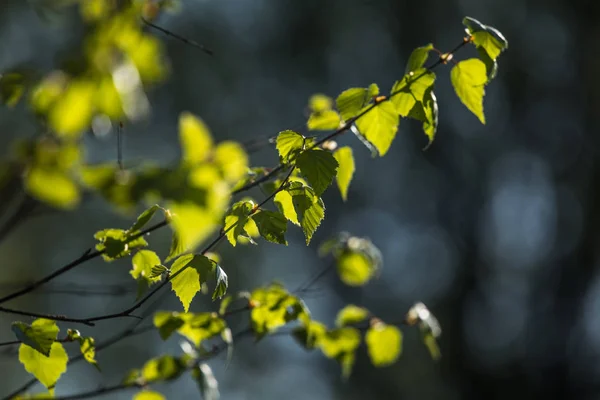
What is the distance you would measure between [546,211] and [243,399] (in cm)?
349

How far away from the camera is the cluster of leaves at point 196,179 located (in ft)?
1.61

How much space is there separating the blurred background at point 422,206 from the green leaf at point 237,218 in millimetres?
5153

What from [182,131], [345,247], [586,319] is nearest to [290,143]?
[182,131]

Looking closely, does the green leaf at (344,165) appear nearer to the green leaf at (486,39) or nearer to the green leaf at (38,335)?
the green leaf at (486,39)

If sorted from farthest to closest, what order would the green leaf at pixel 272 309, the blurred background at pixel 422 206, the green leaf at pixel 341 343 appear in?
1. the blurred background at pixel 422 206
2. the green leaf at pixel 341 343
3. the green leaf at pixel 272 309

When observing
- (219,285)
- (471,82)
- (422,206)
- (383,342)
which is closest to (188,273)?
(219,285)

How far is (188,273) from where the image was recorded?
0.96m

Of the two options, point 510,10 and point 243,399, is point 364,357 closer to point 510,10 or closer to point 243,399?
point 243,399

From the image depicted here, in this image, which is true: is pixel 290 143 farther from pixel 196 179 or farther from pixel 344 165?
pixel 196 179

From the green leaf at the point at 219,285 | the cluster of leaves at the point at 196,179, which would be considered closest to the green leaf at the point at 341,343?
the cluster of leaves at the point at 196,179

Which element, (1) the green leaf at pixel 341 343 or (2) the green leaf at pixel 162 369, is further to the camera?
(1) the green leaf at pixel 341 343

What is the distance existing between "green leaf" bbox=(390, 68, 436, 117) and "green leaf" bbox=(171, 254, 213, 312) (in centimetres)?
34

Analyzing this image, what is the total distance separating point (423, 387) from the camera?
6508 millimetres

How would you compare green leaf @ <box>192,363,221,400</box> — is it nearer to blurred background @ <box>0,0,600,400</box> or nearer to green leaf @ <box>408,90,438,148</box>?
green leaf @ <box>408,90,438,148</box>
